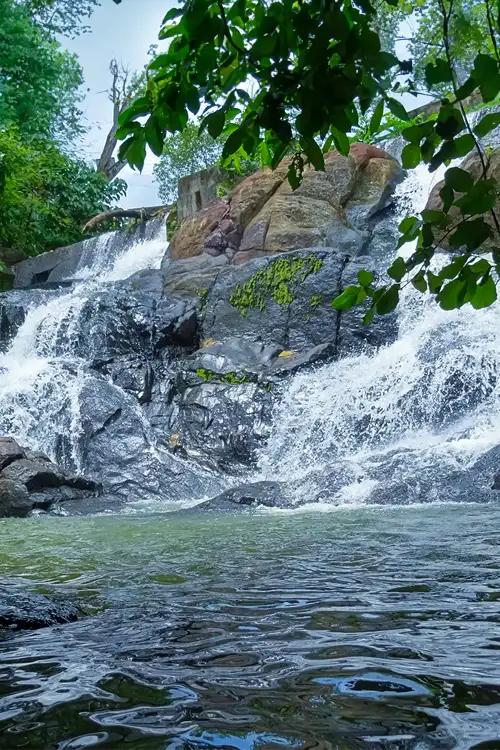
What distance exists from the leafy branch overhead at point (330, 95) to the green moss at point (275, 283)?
39.2ft

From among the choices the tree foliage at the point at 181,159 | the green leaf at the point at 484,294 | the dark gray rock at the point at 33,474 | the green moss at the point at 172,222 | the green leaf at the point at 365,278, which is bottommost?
the dark gray rock at the point at 33,474

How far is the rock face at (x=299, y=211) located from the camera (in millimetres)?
15695

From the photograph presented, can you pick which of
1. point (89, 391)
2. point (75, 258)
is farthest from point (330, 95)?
point (75, 258)

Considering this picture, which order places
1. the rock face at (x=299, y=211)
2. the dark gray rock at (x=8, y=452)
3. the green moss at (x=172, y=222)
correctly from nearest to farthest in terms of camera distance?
1. the dark gray rock at (x=8, y=452)
2. the rock face at (x=299, y=211)
3. the green moss at (x=172, y=222)

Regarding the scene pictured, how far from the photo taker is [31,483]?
9102 mm

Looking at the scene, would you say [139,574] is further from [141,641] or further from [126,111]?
[126,111]

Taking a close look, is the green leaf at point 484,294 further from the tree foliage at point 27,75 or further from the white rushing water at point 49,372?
the tree foliage at point 27,75

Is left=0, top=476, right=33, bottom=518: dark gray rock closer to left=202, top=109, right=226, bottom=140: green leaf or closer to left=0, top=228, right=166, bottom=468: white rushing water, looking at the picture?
left=0, top=228, right=166, bottom=468: white rushing water

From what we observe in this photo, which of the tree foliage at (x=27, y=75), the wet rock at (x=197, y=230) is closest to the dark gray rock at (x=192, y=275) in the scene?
the wet rock at (x=197, y=230)

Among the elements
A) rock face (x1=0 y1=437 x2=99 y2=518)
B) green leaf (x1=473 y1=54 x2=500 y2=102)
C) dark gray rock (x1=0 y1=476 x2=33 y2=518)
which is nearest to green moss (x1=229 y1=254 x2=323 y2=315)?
rock face (x1=0 y1=437 x2=99 y2=518)

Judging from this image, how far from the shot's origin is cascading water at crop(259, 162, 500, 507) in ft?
29.0

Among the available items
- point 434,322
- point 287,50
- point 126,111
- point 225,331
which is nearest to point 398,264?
point 287,50

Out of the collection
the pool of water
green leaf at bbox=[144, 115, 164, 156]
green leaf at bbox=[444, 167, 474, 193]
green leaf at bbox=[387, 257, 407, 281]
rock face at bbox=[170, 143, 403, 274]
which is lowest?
the pool of water

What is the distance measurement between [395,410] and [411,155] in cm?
940
